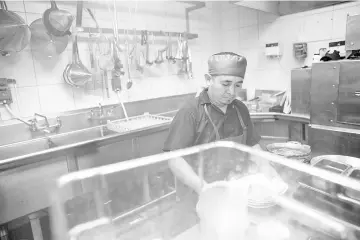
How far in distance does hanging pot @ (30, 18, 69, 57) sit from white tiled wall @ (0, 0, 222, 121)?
8cm

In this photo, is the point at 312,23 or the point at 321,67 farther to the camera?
the point at 312,23

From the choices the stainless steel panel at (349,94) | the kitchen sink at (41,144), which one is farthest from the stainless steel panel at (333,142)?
the kitchen sink at (41,144)

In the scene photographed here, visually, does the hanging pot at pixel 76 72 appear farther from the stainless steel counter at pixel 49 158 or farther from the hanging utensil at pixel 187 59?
the hanging utensil at pixel 187 59

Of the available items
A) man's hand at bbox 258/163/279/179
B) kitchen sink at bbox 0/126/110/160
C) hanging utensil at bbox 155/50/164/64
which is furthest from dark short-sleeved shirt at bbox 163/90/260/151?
hanging utensil at bbox 155/50/164/64

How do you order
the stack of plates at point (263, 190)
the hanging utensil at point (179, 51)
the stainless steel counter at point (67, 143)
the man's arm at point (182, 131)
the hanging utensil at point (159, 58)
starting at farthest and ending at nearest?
the hanging utensil at point (179, 51), the hanging utensil at point (159, 58), the stainless steel counter at point (67, 143), the man's arm at point (182, 131), the stack of plates at point (263, 190)

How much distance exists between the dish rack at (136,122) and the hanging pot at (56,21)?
3.39 feet

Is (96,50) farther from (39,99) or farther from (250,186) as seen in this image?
(250,186)

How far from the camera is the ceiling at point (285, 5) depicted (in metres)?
3.13

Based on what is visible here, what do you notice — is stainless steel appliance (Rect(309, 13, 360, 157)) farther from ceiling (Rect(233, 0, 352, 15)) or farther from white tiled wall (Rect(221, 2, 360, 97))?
ceiling (Rect(233, 0, 352, 15))

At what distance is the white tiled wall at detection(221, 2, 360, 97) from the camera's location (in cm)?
309

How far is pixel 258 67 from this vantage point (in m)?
3.99

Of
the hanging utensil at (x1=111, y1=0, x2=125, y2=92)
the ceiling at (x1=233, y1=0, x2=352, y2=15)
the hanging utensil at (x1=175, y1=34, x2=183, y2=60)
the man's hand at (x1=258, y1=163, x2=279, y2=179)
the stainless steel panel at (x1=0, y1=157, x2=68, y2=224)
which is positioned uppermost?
the ceiling at (x1=233, y1=0, x2=352, y2=15)

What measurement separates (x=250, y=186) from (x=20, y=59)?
2.51 metres

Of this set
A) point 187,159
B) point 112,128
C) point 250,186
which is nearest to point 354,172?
point 250,186
